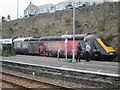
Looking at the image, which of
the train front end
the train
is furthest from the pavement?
the train

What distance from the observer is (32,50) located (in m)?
24.9

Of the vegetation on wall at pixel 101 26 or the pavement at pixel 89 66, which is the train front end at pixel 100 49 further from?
the vegetation on wall at pixel 101 26

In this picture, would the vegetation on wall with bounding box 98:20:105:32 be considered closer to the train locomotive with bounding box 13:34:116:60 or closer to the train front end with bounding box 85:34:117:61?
the train locomotive with bounding box 13:34:116:60

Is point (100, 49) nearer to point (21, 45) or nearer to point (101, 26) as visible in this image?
point (101, 26)

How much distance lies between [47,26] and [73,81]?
28384 millimetres

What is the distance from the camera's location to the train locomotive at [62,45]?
55.7 ft

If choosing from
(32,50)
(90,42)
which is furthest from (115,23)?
(32,50)

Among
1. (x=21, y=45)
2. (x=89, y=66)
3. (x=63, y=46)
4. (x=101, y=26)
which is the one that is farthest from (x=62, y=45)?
(x=101, y=26)

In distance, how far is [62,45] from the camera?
20719 mm

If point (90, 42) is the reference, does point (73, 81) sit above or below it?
below

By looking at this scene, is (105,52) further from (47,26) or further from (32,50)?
(47,26)

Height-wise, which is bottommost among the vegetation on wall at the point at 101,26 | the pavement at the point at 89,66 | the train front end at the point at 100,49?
the pavement at the point at 89,66

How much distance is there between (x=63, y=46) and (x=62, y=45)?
0.66ft

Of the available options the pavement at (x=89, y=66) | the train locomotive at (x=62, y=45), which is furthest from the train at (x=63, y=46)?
the pavement at (x=89, y=66)
